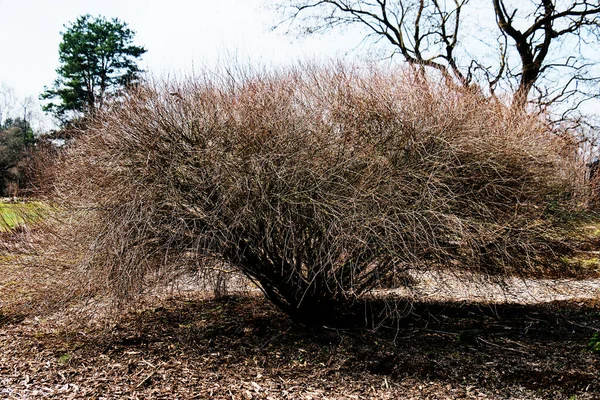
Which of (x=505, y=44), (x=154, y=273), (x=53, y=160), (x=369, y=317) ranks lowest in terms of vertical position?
(x=369, y=317)

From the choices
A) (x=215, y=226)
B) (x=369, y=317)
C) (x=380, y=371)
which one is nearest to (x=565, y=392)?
(x=380, y=371)

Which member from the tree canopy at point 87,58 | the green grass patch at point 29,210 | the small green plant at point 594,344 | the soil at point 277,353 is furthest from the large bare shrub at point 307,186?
the tree canopy at point 87,58

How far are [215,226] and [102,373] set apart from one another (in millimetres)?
1440

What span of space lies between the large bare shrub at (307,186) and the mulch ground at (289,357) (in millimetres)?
531

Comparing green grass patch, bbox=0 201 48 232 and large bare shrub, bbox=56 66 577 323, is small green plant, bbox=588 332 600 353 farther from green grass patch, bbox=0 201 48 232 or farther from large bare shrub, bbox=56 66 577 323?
green grass patch, bbox=0 201 48 232

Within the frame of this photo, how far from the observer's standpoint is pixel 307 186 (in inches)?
157

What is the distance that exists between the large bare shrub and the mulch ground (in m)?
0.53

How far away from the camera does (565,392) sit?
3.68m

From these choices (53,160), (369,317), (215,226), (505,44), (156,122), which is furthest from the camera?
(505,44)

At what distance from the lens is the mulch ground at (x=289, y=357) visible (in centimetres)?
372

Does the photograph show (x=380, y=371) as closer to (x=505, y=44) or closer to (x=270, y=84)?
(x=270, y=84)

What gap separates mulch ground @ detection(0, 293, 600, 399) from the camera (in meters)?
3.72

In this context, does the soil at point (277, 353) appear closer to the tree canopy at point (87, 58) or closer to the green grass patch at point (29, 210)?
the green grass patch at point (29, 210)

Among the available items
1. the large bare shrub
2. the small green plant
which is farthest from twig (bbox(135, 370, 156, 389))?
the small green plant
